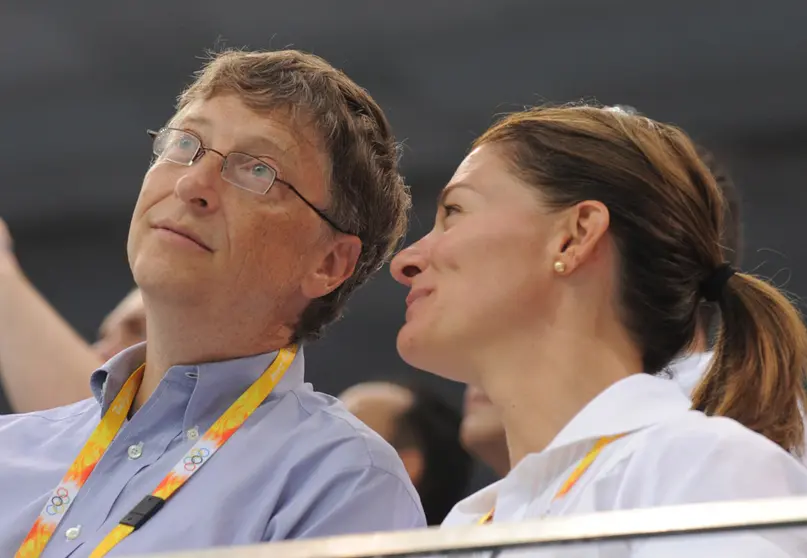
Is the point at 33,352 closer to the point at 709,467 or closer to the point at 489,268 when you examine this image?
the point at 489,268

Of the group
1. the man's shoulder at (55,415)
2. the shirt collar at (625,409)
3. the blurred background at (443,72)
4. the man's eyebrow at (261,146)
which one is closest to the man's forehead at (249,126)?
the man's eyebrow at (261,146)

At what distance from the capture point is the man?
1667 mm

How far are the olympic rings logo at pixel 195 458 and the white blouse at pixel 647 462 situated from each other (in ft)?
1.42

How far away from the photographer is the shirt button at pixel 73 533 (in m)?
1.70

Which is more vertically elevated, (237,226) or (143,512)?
(237,226)

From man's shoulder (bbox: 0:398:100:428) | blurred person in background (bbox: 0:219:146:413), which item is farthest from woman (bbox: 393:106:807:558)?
blurred person in background (bbox: 0:219:146:413)

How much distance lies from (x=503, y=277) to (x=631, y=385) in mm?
214

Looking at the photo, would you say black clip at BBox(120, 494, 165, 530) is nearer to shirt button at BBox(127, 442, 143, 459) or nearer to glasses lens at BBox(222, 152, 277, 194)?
shirt button at BBox(127, 442, 143, 459)

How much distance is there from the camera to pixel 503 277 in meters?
1.55

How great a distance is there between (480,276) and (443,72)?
11.2 feet

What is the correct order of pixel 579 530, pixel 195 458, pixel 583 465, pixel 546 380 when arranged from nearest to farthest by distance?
1. pixel 579 530
2. pixel 583 465
3. pixel 546 380
4. pixel 195 458

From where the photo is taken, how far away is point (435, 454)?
9.80 ft

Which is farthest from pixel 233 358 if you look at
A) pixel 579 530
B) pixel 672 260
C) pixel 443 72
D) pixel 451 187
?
pixel 443 72

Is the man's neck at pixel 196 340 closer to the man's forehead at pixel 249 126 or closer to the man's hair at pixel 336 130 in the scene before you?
the man's hair at pixel 336 130
